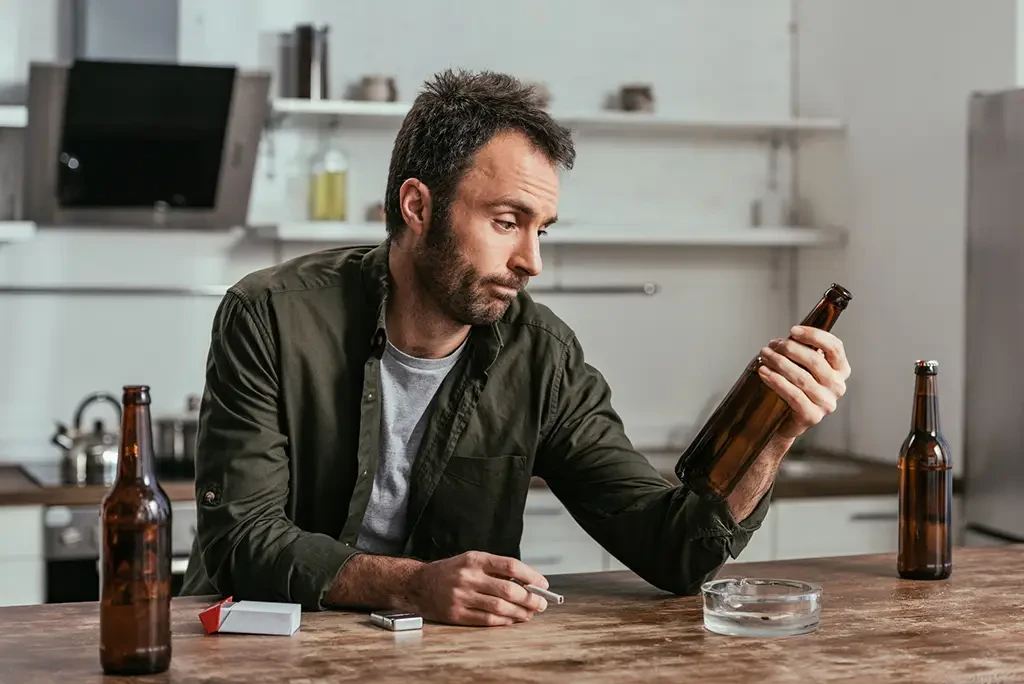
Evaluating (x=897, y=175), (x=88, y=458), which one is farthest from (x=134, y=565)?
(x=897, y=175)

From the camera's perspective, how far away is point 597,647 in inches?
58.7

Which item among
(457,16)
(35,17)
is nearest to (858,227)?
(457,16)

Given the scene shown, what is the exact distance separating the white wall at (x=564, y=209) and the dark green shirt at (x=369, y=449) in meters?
2.03

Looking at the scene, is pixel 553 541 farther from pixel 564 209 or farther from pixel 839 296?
pixel 839 296

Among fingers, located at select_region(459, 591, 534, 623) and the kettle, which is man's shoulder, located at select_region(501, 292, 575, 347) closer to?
fingers, located at select_region(459, 591, 534, 623)

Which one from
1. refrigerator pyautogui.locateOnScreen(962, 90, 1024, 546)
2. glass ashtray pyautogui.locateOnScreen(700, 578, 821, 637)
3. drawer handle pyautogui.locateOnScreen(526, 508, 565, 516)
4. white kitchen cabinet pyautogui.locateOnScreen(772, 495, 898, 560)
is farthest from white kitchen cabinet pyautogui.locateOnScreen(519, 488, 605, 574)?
glass ashtray pyautogui.locateOnScreen(700, 578, 821, 637)

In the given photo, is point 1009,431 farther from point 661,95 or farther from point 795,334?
point 795,334

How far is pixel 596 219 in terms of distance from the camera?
4430 millimetres

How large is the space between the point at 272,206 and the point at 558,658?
9.58 feet

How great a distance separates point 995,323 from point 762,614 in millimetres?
2224

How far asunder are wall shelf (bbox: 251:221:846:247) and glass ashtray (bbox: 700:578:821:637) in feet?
8.35

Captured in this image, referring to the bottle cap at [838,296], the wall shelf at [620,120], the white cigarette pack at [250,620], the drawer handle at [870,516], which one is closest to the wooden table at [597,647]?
the white cigarette pack at [250,620]

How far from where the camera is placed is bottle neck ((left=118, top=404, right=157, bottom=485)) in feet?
4.37

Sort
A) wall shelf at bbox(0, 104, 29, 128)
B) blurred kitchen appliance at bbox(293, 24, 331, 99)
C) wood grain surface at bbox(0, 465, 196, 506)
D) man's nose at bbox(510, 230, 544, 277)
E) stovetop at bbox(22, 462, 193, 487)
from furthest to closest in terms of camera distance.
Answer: blurred kitchen appliance at bbox(293, 24, 331, 99), wall shelf at bbox(0, 104, 29, 128), stovetop at bbox(22, 462, 193, 487), wood grain surface at bbox(0, 465, 196, 506), man's nose at bbox(510, 230, 544, 277)
